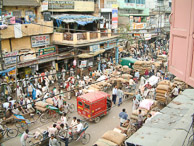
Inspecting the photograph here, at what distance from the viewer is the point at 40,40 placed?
2095 centimetres

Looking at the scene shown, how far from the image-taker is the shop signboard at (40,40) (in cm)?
Result: 2020

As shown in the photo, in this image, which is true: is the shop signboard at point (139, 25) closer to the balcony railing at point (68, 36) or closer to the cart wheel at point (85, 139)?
the balcony railing at point (68, 36)

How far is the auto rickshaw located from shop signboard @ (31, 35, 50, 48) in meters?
9.53

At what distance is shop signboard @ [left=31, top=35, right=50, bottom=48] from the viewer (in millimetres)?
20203

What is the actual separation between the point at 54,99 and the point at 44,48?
8268 millimetres

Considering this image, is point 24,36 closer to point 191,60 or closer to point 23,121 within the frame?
point 23,121

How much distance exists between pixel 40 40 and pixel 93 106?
11068 millimetres

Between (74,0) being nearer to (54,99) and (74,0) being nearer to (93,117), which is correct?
(54,99)

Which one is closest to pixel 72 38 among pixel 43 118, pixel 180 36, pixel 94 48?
pixel 94 48

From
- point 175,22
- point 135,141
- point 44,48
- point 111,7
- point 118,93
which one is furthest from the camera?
point 111,7

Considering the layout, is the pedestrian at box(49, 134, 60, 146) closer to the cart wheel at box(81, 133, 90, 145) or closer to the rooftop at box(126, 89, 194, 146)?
the cart wheel at box(81, 133, 90, 145)

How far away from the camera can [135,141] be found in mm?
7777

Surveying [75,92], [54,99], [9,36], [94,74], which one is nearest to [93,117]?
[54,99]

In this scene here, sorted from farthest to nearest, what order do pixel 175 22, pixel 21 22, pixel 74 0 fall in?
pixel 74 0, pixel 21 22, pixel 175 22
